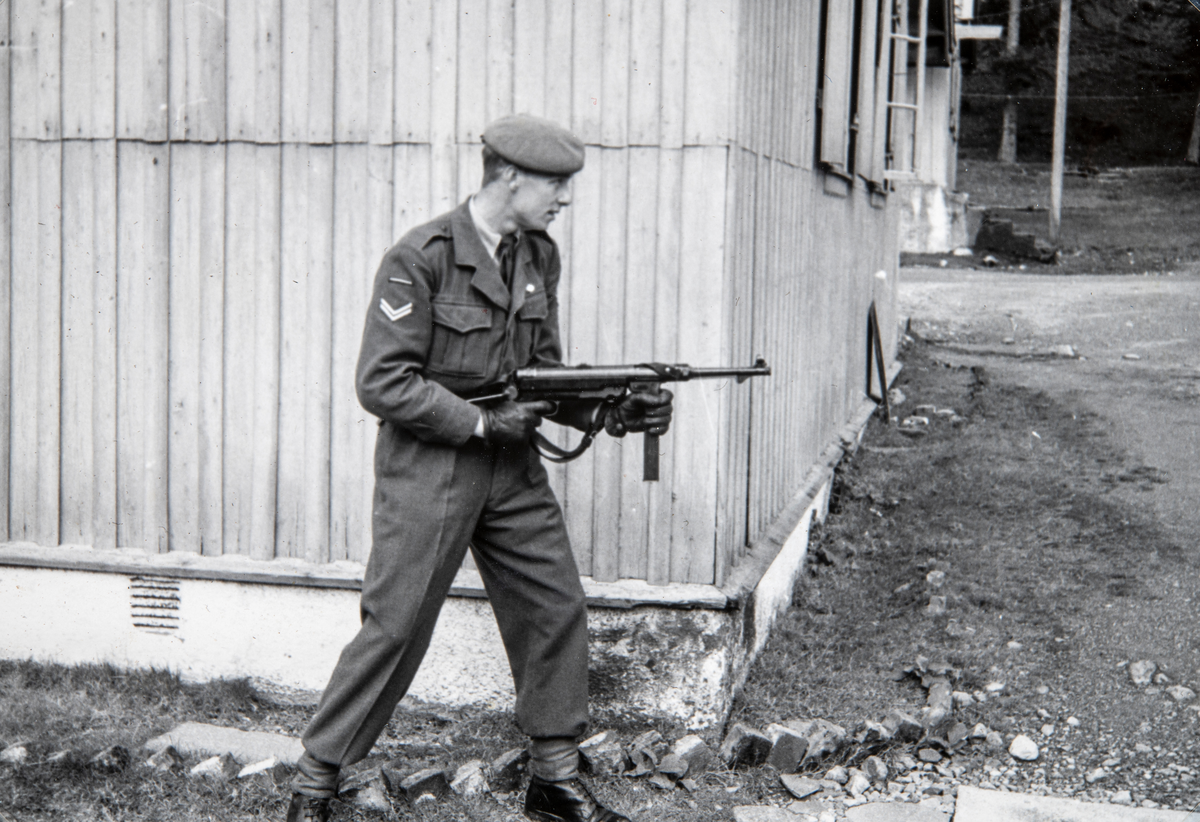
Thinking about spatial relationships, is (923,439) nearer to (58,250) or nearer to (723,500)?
(723,500)

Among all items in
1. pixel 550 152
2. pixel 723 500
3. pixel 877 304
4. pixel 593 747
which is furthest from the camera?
pixel 877 304

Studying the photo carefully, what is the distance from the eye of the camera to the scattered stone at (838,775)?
14.4 feet

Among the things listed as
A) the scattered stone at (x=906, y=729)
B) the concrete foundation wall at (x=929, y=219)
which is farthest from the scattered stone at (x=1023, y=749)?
the concrete foundation wall at (x=929, y=219)

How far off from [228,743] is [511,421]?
69.7 inches

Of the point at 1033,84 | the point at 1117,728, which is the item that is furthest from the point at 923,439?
the point at 1033,84

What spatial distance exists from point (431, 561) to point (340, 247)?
165 centimetres

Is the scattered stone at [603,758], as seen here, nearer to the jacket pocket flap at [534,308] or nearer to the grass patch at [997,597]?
the grass patch at [997,597]

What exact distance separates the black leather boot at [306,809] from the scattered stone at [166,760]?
71 centimetres

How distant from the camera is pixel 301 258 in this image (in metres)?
4.92

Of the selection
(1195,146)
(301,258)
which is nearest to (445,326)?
(301,258)

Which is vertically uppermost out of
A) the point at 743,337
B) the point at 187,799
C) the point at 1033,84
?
the point at 1033,84

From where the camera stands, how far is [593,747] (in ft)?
14.3

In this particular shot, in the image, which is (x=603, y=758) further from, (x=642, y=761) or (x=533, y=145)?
(x=533, y=145)

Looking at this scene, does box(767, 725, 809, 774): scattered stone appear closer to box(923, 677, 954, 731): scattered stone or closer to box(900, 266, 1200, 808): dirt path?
box(923, 677, 954, 731): scattered stone
